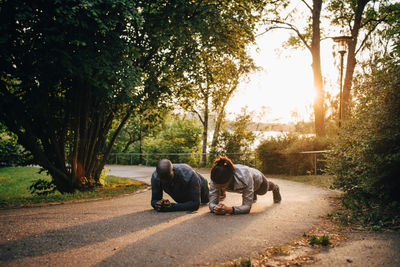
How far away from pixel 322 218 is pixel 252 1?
670 centimetres

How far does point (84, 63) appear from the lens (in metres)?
6.25

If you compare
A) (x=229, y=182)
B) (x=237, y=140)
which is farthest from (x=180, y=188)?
(x=237, y=140)

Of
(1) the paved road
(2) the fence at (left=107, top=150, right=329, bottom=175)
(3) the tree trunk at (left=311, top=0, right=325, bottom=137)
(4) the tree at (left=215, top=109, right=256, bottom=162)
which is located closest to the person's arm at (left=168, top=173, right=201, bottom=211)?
(1) the paved road

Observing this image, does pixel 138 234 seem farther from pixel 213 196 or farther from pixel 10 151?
pixel 10 151

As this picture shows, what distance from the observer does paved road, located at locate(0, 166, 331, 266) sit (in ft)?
10.5

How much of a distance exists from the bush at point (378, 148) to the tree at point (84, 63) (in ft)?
14.7

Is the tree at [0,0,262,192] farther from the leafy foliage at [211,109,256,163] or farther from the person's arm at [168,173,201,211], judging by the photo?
the leafy foliage at [211,109,256,163]

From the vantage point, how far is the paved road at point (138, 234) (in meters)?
3.20

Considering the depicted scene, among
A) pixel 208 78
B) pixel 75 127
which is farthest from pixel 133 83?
pixel 208 78

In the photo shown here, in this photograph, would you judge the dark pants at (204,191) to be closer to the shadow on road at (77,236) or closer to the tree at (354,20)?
the shadow on road at (77,236)

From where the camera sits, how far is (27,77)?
6598mm

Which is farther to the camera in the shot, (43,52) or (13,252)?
(43,52)

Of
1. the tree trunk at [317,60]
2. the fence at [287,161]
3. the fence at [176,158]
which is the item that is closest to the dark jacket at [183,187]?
the fence at [287,161]

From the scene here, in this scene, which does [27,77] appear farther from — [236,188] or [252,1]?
[252,1]
